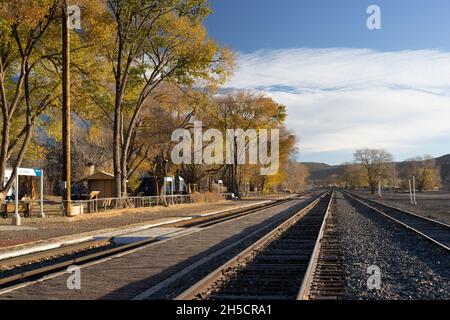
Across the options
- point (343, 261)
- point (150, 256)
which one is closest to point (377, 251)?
point (343, 261)

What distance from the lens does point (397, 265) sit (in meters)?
11.5

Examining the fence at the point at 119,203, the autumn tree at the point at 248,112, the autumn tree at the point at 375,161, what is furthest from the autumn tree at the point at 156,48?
the autumn tree at the point at 375,161

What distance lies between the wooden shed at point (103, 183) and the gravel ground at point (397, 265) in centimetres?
3038

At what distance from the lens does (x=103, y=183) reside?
1807 inches

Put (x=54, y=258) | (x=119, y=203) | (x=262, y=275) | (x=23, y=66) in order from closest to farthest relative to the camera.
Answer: (x=262, y=275)
(x=54, y=258)
(x=23, y=66)
(x=119, y=203)

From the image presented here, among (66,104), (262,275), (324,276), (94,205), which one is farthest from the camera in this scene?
(94,205)

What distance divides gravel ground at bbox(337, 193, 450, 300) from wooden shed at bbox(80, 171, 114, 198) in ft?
99.7

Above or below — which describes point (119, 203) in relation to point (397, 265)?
above

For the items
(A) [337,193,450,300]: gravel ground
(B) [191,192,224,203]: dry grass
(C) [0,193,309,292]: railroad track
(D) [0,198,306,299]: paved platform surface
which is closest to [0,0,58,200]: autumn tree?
(C) [0,193,309,292]: railroad track

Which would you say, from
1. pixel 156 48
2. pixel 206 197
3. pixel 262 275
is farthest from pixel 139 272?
pixel 206 197

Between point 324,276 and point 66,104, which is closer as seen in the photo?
point 324,276

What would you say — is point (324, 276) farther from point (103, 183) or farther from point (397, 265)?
point (103, 183)

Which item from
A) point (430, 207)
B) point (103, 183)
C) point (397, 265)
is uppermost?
point (103, 183)

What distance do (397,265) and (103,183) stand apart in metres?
37.6
